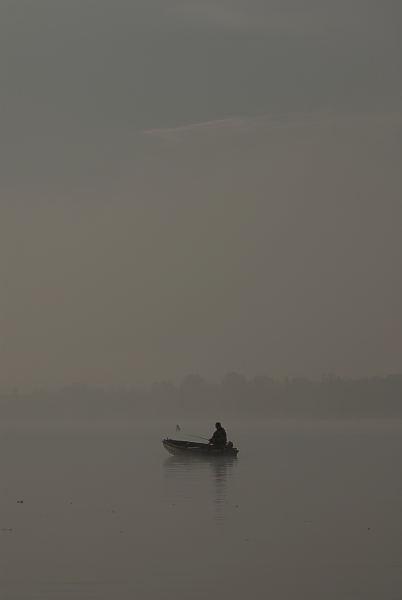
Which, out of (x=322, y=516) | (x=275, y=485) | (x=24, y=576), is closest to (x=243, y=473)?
(x=275, y=485)

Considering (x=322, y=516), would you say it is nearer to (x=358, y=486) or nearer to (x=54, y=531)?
(x=54, y=531)

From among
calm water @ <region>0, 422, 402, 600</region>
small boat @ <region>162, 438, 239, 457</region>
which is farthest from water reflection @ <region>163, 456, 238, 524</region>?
small boat @ <region>162, 438, 239, 457</region>

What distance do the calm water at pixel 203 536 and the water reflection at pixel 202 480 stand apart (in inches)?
3.8

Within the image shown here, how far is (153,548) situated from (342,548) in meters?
4.94

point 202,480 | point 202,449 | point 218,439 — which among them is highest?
point 218,439

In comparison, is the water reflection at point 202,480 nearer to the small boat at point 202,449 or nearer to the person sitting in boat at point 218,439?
the small boat at point 202,449

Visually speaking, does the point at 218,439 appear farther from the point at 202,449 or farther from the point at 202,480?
the point at 202,480

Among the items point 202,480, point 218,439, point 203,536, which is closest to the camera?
point 203,536

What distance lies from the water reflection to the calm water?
0.10 metres

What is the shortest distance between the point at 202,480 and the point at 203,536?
18442 millimetres

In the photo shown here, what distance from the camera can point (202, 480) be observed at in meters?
44.0

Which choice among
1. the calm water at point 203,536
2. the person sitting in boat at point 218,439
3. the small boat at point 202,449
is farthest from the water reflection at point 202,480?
the person sitting in boat at point 218,439

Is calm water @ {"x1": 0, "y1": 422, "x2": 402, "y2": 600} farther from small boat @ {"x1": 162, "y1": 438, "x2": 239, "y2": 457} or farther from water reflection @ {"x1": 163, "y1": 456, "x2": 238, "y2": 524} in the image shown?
small boat @ {"x1": 162, "y1": 438, "x2": 239, "y2": 457}

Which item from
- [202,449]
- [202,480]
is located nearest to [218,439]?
[202,449]
